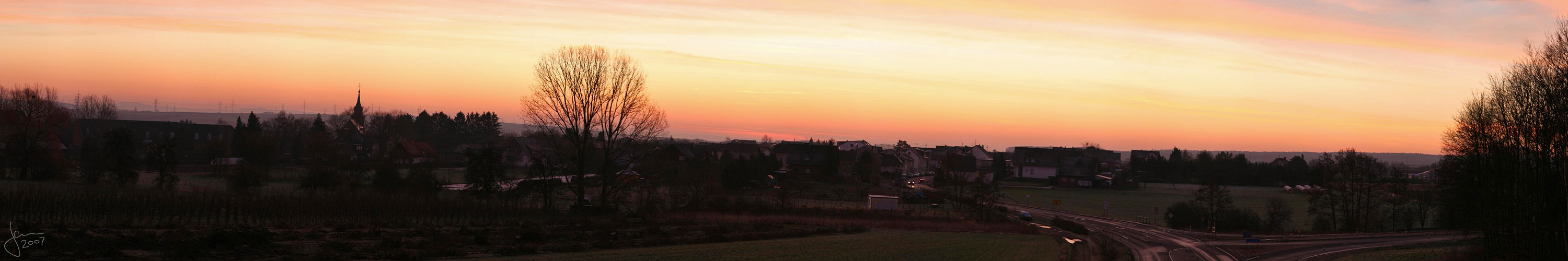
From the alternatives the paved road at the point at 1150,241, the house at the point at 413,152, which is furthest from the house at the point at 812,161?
the house at the point at 413,152

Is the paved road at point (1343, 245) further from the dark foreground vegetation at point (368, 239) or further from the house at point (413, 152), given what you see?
the house at point (413, 152)

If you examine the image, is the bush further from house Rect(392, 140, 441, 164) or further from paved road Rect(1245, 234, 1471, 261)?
house Rect(392, 140, 441, 164)

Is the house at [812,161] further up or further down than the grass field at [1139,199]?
further up

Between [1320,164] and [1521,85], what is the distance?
39.2 metres

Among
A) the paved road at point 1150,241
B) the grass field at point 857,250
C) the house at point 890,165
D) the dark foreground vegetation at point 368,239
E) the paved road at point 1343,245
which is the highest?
the house at point 890,165

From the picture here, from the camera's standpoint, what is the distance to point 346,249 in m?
24.3

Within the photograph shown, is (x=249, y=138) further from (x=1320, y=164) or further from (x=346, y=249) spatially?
(x=1320, y=164)

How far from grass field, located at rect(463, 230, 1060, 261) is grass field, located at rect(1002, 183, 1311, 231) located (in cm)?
2946

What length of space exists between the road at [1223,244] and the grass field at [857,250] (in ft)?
22.0

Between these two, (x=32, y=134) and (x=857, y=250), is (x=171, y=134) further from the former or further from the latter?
(x=857, y=250)

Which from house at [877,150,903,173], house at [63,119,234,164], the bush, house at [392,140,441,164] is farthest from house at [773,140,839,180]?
house at [63,119,234,164]

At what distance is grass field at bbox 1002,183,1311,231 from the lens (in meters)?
Result: 69.9

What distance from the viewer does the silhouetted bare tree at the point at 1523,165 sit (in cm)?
2881

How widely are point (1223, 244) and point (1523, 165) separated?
49.2 feet
